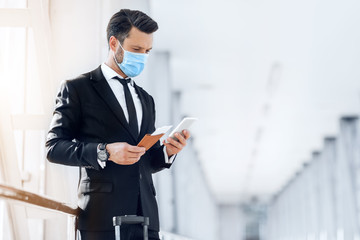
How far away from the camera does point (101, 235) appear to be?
1714 mm

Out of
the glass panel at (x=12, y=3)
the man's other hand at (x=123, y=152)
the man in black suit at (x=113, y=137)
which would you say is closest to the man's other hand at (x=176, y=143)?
the man in black suit at (x=113, y=137)

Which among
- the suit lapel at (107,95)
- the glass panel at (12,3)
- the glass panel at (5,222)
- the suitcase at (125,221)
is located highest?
the glass panel at (12,3)

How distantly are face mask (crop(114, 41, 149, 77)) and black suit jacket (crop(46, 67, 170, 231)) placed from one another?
0.12 m

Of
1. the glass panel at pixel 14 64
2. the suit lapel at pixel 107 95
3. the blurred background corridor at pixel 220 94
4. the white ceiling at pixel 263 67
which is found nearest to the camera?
the suit lapel at pixel 107 95

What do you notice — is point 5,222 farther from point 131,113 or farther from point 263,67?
point 263,67

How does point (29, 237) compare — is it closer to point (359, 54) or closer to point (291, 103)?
point (359, 54)

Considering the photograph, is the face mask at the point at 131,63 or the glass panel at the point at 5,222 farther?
the glass panel at the point at 5,222

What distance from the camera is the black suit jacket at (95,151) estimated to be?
1.72 meters

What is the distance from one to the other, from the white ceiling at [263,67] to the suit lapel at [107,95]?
499 centimetres

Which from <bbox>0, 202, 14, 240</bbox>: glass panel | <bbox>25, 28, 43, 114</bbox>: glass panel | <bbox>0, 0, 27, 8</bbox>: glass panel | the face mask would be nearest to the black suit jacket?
the face mask

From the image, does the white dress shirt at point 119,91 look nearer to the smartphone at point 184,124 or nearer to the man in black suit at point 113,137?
the man in black suit at point 113,137

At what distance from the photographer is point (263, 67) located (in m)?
9.20

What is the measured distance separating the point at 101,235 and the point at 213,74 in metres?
8.07

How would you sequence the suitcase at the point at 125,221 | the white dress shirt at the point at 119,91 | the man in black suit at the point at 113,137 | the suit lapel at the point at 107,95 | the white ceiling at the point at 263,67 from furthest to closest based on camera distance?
1. the white ceiling at the point at 263,67
2. the white dress shirt at the point at 119,91
3. the suit lapel at the point at 107,95
4. the man in black suit at the point at 113,137
5. the suitcase at the point at 125,221
